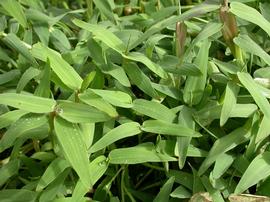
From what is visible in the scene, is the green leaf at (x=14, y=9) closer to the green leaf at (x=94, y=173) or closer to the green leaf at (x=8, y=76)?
the green leaf at (x=8, y=76)

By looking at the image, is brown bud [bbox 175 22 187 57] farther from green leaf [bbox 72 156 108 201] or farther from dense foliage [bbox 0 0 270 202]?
green leaf [bbox 72 156 108 201]

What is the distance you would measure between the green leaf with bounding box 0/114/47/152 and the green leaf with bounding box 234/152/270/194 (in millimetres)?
343

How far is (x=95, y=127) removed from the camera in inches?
42.2

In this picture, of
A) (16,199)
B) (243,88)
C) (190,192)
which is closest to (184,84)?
(243,88)

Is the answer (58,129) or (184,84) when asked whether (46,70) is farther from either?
(184,84)

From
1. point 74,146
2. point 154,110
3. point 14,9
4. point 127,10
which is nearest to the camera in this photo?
point 74,146

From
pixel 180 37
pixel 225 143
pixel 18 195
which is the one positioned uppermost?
pixel 180 37

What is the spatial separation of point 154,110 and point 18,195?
0.28 meters

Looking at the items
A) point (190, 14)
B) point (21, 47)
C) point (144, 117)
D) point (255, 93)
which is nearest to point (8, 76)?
point (21, 47)

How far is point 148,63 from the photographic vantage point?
1.08 m

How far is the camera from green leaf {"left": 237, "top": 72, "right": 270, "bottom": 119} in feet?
3.16

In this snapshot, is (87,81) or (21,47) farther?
(21,47)

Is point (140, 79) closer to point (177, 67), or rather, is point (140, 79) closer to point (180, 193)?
point (177, 67)

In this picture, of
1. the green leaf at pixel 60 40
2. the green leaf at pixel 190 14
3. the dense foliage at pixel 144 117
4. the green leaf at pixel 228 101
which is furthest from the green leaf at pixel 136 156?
the green leaf at pixel 60 40
